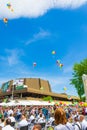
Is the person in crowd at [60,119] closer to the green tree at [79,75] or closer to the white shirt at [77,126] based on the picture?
the white shirt at [77,126]

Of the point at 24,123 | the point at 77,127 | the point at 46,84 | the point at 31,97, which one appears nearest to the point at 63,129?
the point at 77,127

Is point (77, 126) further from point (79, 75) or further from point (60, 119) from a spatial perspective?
point (79, 75)

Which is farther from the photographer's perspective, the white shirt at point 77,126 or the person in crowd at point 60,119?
the white shirt at point 77,126

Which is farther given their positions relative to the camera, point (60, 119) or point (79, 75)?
point (79, 75)

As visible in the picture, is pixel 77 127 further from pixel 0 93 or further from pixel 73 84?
pixel 0 93

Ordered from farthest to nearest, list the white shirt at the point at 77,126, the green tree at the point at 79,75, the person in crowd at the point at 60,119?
the green tree at the point at 79,75 → the white shirt at the point at 77,126 → the person in crowd at the point at 60,119

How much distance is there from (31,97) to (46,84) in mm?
29435

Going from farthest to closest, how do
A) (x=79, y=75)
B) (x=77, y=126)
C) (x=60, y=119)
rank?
(x=79, y=75) < (x=77, y=126) < (x=60, y=119)

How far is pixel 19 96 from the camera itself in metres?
105

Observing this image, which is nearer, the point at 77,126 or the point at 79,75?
the point at 77,126

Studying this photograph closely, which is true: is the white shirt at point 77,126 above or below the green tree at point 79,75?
below

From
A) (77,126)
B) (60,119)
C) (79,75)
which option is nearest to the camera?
(60,119)

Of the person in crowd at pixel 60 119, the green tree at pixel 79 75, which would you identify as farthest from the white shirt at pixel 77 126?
the green tree at pixel 79 75

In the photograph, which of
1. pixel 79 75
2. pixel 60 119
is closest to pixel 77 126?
pixel 60 119
